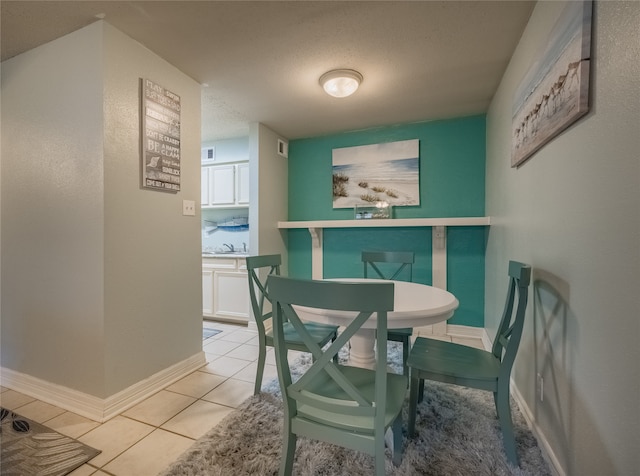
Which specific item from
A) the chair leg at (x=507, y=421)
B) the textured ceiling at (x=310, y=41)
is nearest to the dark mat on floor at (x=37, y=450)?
the chair leg at (x=507, y=421)

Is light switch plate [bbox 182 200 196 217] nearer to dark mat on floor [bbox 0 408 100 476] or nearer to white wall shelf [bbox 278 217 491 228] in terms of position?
white wall shelf [bbox 278 217 491 228]

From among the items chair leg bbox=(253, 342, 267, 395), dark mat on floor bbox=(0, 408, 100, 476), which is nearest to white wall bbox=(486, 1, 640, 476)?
chair leg bbox=(253, 342, 267, 395)

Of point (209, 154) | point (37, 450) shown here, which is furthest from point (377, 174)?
point (37, 450)

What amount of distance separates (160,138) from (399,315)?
194cm

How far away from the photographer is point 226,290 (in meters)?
3.47

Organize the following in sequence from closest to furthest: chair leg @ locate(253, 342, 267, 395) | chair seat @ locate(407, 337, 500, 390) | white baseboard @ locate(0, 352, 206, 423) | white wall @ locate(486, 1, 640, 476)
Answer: white wall @ locate(486, 1, 640, 476)
chair seat @ locate(407, 337, 500, 390)
white baseboard @ locate(0, 352, 206, 423)
chair leg @ locate(253, 342, 267, 395)

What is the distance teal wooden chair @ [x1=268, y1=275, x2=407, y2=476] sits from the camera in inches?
35.1

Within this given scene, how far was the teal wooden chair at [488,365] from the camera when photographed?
1.29 meters

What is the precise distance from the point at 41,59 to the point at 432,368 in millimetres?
3010

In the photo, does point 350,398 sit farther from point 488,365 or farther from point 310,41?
point 310,41

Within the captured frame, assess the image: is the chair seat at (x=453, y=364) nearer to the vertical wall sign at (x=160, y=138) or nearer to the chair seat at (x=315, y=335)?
the chair seat at (x=315, y=335)

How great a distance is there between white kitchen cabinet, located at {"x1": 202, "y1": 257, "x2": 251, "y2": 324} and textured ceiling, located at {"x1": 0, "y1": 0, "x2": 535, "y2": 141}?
5.80ft

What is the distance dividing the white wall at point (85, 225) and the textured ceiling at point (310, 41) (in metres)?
0.16

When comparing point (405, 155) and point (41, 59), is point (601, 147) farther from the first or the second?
point (41, 59)
